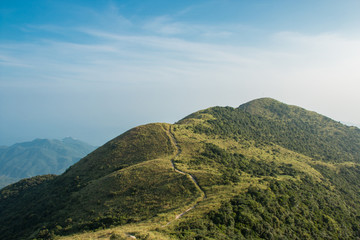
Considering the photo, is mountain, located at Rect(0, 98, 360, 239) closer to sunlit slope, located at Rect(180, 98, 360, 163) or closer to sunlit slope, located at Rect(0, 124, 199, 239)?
sunlit slope, located at Rect(0, 124, 199, 239)

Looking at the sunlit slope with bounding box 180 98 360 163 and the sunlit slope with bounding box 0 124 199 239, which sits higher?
the sunlit slope with bounding box 180 98 360 163

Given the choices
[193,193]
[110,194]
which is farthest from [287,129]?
[110,194]

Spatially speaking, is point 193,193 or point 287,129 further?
point 287,129

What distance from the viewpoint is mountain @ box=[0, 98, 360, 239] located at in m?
39.9

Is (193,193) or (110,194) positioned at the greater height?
(193,193)

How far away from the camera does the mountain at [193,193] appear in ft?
131

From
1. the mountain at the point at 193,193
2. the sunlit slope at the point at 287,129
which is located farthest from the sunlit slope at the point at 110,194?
the sunlit slope at the point at 287,129

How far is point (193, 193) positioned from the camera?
1982 inches

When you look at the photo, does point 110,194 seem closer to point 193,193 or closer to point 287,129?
point 193,193

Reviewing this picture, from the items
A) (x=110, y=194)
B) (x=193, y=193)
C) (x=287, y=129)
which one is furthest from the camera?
(x=287, y=129)

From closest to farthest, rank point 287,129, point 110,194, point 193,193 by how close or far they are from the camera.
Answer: point 193,193 < point 110,194 < point 287,129

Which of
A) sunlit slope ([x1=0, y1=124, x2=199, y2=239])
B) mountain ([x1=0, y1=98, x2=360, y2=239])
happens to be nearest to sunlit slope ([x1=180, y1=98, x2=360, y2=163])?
mountain ([x1=0, y1=98, x2=360, y2=239])

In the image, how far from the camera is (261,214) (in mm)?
44156

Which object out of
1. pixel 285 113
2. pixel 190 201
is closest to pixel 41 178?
pixel 190 201
